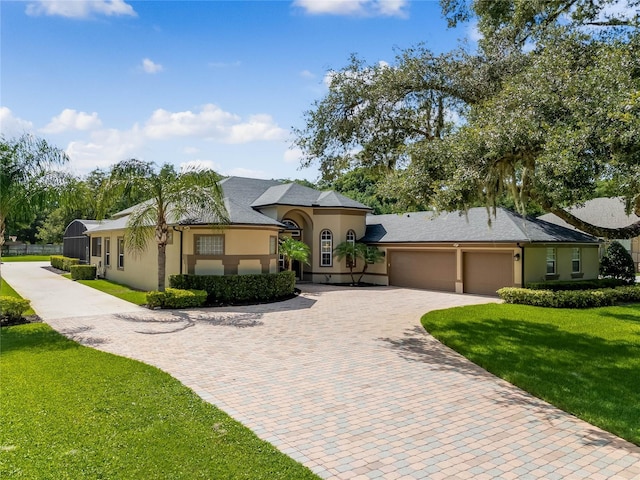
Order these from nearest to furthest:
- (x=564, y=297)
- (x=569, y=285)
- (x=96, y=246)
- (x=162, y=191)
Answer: (x=162, y=191)
(x=564, y=297)
(x=569, y=285)
(x=96, y=246)

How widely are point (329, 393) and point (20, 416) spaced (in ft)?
13.9

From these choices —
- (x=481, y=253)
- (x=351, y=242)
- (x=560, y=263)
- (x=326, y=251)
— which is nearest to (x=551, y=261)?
(x=560, y=263)

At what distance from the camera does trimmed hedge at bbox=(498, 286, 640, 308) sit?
52.0 feet

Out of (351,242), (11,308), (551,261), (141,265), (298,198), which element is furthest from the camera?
(351,242)

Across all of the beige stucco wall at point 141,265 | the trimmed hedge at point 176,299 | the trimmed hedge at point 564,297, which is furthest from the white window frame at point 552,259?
the beige stucco wall at point 141,265

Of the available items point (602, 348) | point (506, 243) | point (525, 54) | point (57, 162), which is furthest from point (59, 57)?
point (506, 243)

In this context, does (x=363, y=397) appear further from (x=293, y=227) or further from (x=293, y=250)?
(x=293, y=227)

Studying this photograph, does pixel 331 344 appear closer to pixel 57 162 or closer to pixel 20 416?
pixel 20 416

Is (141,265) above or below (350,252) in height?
below

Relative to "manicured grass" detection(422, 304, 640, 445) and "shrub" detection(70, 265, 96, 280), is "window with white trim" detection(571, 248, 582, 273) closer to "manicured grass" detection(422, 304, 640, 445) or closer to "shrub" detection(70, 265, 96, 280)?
"manicured grass" detection(422, 304, 640, 445)

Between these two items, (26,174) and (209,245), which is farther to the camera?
(209,245)

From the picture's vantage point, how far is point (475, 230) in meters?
20.4

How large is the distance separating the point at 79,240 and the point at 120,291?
56.8 ft

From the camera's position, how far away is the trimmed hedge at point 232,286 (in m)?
16.5
